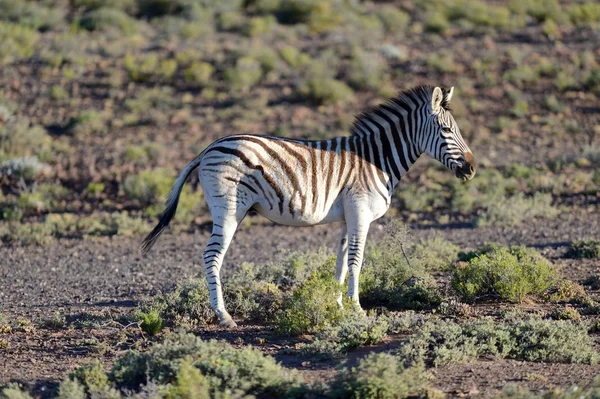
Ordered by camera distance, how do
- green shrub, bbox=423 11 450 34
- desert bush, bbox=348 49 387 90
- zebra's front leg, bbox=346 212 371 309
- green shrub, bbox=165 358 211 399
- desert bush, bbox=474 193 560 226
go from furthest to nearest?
green shrub, bbox=423 11 450 34, desert bush, bbox=348 49 387 90, desert bush, bbox=474 193 560 226, zebra's front leg, bbox=346 212 371 309, green shrub, bbox=165 358 211 399

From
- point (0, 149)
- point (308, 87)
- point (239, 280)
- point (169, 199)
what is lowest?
point (239, 280)

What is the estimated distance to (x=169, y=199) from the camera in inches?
427

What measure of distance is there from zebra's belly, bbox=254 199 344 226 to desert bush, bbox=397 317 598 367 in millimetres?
1882

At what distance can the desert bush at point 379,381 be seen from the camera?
7.47 meters

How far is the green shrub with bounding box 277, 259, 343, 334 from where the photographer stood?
9.88 metres

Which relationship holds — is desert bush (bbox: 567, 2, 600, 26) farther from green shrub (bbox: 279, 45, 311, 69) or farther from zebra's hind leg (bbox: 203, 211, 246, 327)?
zebra's hind leg (bbox: 203, 211, 246, 327)

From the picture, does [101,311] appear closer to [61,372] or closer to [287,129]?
[61,372]

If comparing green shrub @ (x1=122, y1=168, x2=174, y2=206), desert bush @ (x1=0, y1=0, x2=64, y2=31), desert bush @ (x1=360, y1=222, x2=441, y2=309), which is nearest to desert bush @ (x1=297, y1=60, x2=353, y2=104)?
green shrub @ (x1=122, y1=168, x2=174, y2=206)

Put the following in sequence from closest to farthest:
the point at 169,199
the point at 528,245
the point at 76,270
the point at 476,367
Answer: the point at 476,367
the point at 169,199
the point at 76,270
the point at 528,245

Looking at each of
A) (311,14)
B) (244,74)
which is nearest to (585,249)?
(244,74)

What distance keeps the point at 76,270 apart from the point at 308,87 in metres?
14.3

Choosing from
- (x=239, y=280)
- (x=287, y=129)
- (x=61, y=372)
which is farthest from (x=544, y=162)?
(x=61, y=372)

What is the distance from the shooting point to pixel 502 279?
1103 centimetres

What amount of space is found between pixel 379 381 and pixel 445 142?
13.1 feet
